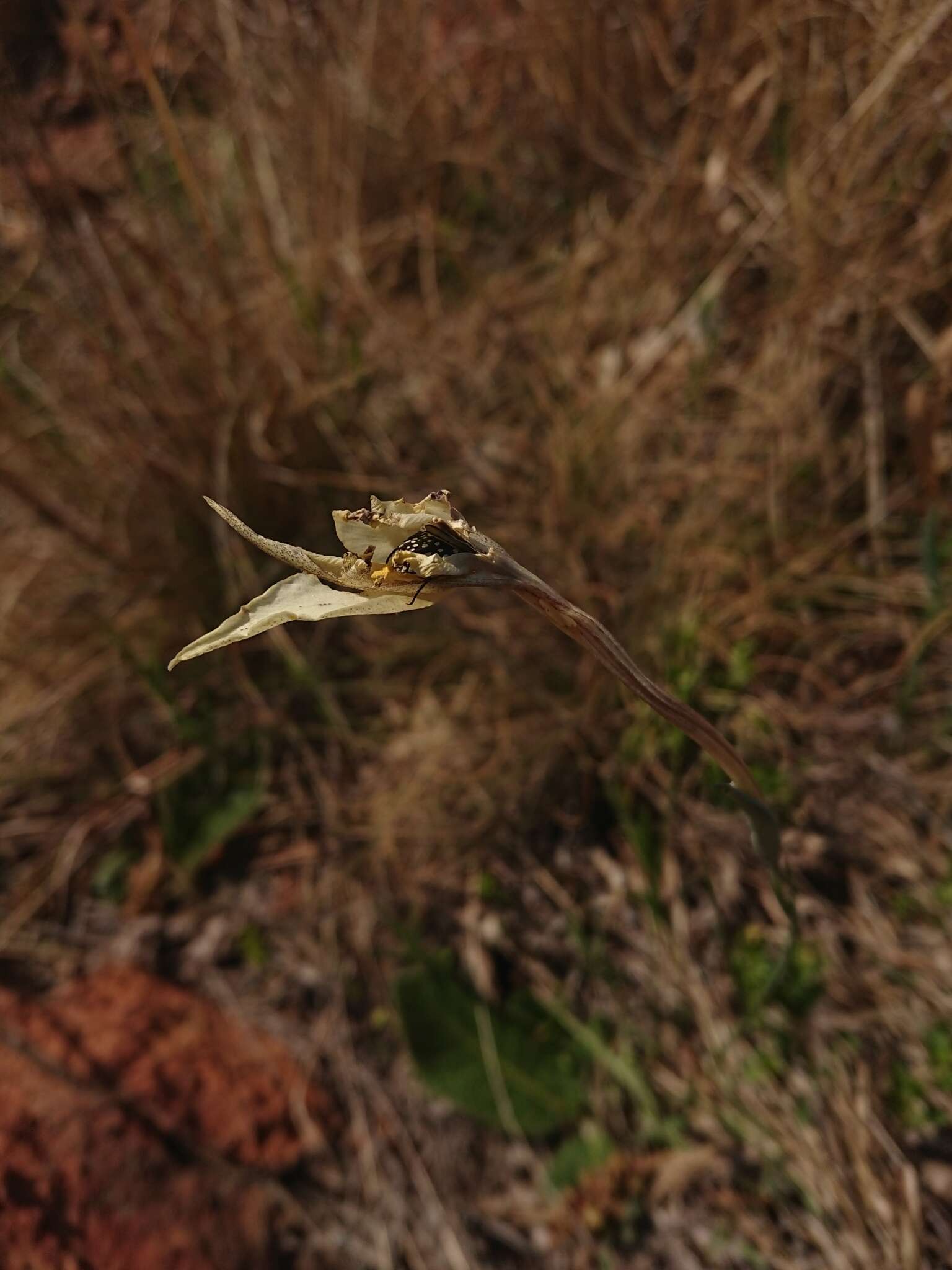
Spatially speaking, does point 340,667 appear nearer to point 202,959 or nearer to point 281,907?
point 281,907

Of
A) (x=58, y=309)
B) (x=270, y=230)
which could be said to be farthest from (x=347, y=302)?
(x=58, y=309)

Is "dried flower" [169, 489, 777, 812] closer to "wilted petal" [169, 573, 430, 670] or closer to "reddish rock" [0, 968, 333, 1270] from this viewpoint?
"wilted petal" [169, 573, 430, 670]

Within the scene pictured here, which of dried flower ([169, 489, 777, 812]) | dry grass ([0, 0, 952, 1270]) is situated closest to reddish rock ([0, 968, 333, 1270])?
dry grass ([0, 0, 952, 1270])

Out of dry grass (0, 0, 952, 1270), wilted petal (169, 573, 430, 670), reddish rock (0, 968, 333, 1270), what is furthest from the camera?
dry grass (0, 0, 952, 1270)

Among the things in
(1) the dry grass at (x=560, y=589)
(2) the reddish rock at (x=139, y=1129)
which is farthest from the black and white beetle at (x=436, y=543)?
(2) the reddish rock at (x=139, y=1129)

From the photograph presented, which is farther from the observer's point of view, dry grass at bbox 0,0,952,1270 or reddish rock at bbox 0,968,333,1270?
dry grass at bbox 0,0,952,1270

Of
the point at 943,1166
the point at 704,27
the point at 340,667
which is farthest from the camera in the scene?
the point at 704,27
